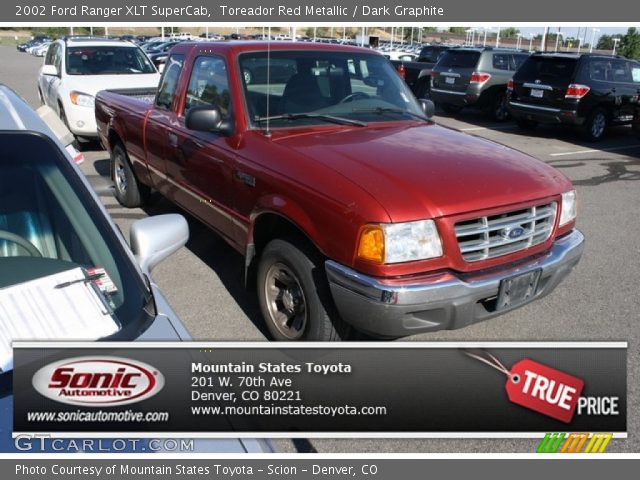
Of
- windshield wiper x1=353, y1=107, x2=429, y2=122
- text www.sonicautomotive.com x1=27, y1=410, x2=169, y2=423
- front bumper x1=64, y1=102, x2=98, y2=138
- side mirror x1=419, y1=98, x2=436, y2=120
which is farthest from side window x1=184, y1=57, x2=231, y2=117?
front bumper x1=64, y1=102, x2=98, y2=138

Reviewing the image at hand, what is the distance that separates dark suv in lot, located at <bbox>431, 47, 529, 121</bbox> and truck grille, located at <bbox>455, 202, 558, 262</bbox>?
11.7 meters

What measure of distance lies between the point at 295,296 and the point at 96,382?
2.00 meters

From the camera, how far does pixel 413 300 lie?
117 inches

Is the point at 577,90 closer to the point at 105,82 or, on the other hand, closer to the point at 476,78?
the point at 476,78

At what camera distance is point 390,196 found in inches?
119

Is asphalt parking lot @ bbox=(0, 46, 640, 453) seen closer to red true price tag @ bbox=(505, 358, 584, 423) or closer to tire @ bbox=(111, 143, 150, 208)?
tire @ bbox=(111, 143, 150, 208)

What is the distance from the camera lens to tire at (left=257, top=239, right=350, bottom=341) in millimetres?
3361

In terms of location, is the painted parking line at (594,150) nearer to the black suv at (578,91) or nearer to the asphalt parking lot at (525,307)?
the black suv at (578,91)

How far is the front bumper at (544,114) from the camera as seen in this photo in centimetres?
1196

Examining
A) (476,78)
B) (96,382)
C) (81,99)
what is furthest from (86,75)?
(96,382)

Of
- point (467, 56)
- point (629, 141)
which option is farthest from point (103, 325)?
point (467, 56)

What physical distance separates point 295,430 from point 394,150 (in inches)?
78.0

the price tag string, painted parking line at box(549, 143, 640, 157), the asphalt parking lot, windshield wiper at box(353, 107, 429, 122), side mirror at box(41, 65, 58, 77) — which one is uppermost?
side mirror at box(41, 65, 58, 77)

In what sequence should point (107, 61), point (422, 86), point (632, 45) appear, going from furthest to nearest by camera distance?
point (632, 45) < point (422, 86) < point (107, 61)
